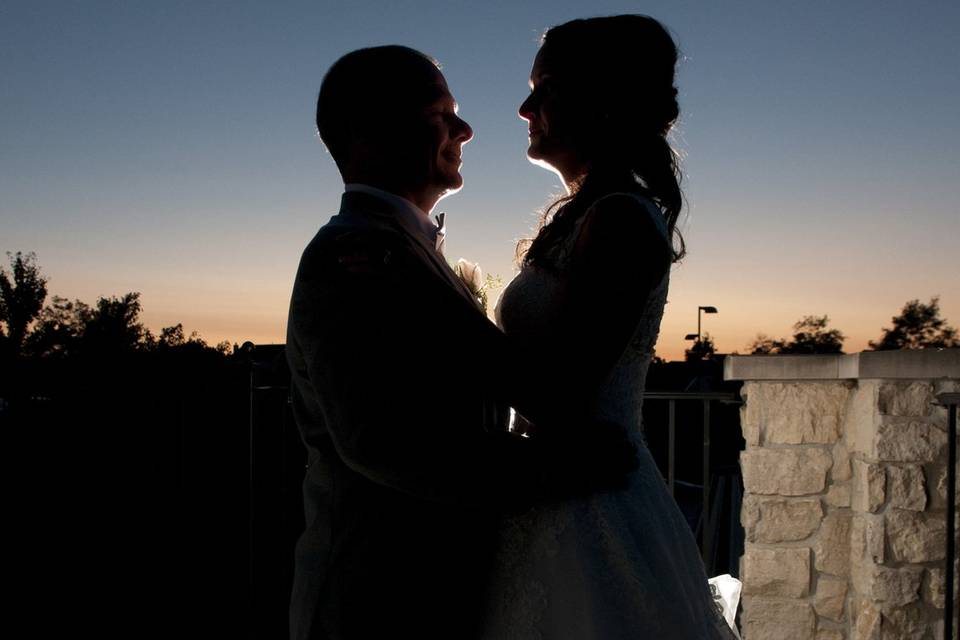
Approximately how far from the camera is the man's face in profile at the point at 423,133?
5.43 feet

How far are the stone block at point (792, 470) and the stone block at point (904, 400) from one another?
0.39 meters

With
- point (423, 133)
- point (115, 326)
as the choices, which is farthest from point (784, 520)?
point (115, 326)

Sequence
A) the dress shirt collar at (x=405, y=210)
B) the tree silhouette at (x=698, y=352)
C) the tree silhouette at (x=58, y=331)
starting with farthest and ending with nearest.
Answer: the tree silhouette at (x=58, y=331) < the tree silhouette at (x=698, y=352) < the dress shirt collar at (x=405, y=210)

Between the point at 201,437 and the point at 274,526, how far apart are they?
1944 mm

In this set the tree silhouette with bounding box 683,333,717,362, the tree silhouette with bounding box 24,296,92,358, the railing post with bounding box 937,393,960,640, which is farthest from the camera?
the tree silhouette with bounding box 24,296,92,358

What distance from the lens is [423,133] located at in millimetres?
1676

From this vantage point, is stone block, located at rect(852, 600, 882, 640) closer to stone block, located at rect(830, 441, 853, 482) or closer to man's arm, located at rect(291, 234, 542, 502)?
stone block, located at rect(830, 441, 853, 482)

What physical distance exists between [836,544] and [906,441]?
1.96 ft

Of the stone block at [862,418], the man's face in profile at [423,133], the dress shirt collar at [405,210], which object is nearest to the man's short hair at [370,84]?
the man's face in profile at [423,133]

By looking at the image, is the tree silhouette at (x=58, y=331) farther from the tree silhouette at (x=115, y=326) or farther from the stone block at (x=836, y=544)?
the stone block at (x=836, y=544)

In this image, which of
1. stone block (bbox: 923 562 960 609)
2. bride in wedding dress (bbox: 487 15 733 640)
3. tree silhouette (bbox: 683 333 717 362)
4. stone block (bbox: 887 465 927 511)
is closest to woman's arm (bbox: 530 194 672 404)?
bride in wedding dress (bbox: 487 15 733 640)

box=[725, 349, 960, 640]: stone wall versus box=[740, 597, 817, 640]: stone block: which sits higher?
box=[725, 349, 960, 640]: stone wall

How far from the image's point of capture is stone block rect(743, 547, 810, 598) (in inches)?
142

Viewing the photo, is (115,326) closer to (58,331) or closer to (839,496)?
(58,331)
